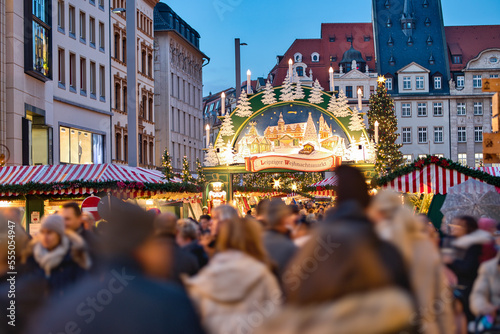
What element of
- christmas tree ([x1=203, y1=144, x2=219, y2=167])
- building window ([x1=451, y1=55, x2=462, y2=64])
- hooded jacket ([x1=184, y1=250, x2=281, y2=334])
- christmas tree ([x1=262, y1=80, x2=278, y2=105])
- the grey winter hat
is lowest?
hooded jacket ([x1=184, y1=250, x2=281, y2=334])

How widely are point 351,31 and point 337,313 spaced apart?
82.7 m

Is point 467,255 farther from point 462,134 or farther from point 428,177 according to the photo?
point 462,134

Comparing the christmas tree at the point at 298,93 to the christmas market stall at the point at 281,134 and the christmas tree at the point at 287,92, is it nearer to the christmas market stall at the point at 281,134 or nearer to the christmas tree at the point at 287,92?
the christmas market stall at the point at 281,134

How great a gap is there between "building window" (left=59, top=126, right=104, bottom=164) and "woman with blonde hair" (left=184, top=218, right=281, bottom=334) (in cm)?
3295

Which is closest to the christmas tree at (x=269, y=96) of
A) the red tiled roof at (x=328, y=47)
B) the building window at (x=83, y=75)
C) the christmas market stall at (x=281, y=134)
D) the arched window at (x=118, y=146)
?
the christmas market stall at (x=281, y=134)

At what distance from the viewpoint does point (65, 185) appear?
20.2 metres

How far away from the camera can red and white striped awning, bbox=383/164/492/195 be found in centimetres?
2178

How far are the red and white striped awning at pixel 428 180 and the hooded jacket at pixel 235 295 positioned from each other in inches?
682

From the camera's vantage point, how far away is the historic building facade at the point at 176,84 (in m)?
64.2

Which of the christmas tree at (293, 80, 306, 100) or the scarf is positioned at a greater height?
the christmas tree at (293, 80, 306, 100)

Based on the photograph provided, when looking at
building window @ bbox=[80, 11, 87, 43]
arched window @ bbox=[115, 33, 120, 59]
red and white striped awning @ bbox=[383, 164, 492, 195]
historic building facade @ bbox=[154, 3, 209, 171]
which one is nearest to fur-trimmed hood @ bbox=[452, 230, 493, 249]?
red and white striped awning @ bbox=[383, 164, 492, 195]

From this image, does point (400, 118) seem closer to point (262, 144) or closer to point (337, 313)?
point (262, 144)

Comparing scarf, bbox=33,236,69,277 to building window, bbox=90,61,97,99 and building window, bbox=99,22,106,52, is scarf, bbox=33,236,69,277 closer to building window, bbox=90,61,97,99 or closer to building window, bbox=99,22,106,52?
building window, bbox=90,61,97,99

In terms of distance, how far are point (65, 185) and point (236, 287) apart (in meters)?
16.0
